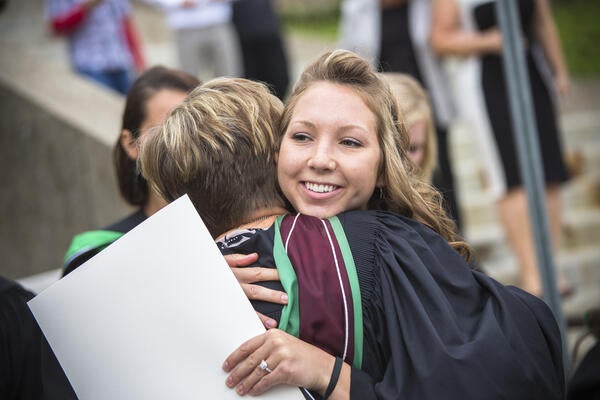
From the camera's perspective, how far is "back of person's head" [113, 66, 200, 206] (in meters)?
3.01

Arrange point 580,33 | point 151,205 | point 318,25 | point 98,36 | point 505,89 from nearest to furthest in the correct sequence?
1. point 151,205
2. point 505,89
3. point 98,36
4. point 580,33
5. point 318,25

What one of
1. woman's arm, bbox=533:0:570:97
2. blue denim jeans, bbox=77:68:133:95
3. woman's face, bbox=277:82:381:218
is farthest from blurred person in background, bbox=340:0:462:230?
woman's face, bbox=277:82:381:218

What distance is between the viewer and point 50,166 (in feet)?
16.9

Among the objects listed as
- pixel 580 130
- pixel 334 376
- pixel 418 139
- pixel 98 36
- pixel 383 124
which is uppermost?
pixel 98 36

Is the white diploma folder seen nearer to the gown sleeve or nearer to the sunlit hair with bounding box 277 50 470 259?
the gown sleeve

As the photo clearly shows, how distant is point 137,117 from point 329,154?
1235 mm

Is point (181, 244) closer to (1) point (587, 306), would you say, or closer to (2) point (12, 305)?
(2) point (12, 305)

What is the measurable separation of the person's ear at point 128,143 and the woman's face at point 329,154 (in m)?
1.05

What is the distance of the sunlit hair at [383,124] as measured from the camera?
2.12 meters

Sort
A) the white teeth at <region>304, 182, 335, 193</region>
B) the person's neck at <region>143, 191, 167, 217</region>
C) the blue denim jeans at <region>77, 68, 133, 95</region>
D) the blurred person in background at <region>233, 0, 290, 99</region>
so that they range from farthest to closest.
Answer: the blurred person in background at <region>233, 0, 290, 99</region>, the blue denim jeans at <region>77, 68, 133, 95</region>, the person's neck at <region>143, 191, 167, 217</region>, the white teeth at <region>304, 182, 335, 193</region>

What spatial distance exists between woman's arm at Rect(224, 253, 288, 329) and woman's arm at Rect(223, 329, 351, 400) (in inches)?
3.1

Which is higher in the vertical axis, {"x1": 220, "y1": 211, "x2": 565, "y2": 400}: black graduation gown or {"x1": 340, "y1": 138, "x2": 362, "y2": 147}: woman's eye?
{"x1": 340, "y1": 138, "x2": 362, "y2": 147}: woman's eye

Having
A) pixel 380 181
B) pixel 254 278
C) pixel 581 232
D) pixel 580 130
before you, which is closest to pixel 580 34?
pixel 580 130

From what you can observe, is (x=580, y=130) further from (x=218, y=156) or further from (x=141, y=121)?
(x=218, y=156)
